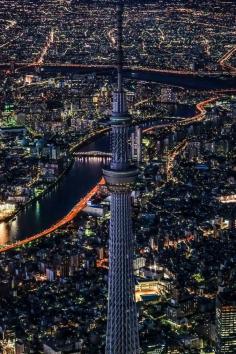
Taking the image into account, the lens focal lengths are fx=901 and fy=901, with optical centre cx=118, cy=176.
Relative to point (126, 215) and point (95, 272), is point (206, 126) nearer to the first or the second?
point (95, 272)

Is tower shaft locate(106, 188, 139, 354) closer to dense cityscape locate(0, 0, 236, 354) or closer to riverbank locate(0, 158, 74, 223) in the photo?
dense cityscape locate(0, 0, 236, 354)

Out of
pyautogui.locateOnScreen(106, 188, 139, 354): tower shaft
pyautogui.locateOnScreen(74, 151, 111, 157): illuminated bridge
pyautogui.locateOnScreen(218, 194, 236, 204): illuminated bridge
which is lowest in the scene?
pyautogui.locateOnScreen(218, 194, 236, 204): illuminated bridge

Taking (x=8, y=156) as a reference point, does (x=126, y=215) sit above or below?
above

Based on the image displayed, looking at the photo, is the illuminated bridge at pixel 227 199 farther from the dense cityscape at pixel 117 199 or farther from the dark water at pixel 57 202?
the dark water at pixel 57 202

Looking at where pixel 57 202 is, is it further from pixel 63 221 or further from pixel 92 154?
pixel 92 154

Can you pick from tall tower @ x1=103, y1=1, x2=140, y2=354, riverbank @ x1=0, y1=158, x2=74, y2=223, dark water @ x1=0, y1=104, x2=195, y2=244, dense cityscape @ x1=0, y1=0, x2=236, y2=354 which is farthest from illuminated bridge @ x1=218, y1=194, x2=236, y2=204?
tall tower @ x1=103, y1=1, x2=140, y2=354

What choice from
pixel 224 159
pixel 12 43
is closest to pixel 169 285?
pixel 224 159

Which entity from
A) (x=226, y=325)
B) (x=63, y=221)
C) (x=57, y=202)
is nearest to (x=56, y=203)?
(x=57, y=202)
